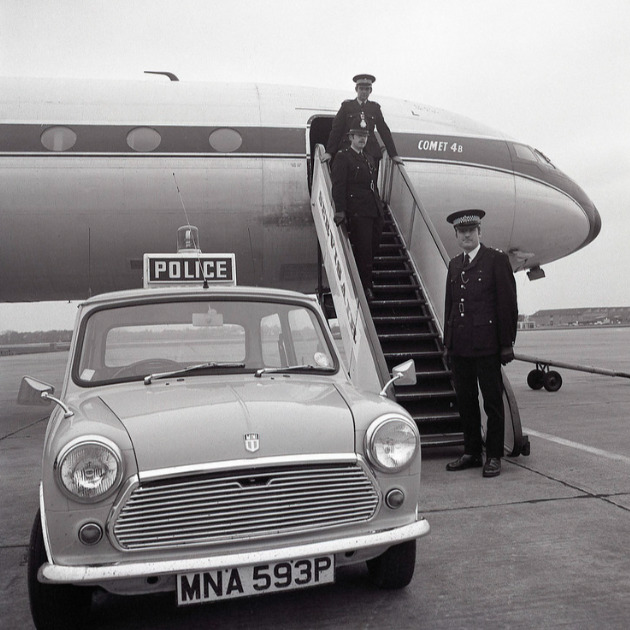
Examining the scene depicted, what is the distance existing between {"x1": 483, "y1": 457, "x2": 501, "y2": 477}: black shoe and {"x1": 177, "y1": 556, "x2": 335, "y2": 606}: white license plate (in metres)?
2.78

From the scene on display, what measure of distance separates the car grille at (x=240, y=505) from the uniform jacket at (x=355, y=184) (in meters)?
4.75

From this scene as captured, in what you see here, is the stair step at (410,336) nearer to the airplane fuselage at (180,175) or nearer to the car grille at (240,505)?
the airplane fuselage at (180,175)

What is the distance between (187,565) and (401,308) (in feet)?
17.4

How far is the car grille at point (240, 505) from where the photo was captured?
104 inches

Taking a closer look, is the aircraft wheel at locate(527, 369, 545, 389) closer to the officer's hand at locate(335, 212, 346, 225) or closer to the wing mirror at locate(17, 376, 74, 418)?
the officer's hand at locate(335, 212, 346, 225)

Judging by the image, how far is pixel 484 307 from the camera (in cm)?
532

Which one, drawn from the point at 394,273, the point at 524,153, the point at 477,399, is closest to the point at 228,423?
the point at 477,399

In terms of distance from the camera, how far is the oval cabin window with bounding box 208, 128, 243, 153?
9.12 meters

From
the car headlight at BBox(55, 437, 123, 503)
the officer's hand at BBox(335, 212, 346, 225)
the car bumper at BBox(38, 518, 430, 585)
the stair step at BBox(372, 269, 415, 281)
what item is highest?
the officer's hand at BBox(335, 212, 346, 225)

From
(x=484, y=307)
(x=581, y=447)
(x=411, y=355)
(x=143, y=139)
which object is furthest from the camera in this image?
(x=143, y=139)

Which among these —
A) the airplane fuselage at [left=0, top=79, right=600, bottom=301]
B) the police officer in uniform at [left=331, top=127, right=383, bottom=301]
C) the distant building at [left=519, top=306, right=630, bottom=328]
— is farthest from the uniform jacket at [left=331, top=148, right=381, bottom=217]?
the distant building at [left=519, top=306, right=630, bottom=328]

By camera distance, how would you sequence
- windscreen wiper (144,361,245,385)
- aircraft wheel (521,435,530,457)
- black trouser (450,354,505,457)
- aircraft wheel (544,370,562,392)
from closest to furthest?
1. windscreen wiper (144,361,245,385)
2. black trouser (450,354,505,457)
3. aircraft wheel (521,435,530,457)
4. aircraft wheel (544,370,562,392)

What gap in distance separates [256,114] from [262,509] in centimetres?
745

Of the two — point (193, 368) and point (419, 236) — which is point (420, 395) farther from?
point (193, 368)
